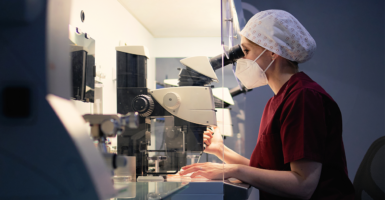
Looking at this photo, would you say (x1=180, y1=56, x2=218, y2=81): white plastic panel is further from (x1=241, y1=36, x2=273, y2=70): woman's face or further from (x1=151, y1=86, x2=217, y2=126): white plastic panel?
(x1=241, y1=36, x2=273, y2=70): woman's face

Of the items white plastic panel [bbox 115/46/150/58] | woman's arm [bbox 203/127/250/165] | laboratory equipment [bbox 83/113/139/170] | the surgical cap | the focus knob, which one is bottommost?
woman's arm [bbox 203/127/250/165]

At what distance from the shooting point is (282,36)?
1.04 metres

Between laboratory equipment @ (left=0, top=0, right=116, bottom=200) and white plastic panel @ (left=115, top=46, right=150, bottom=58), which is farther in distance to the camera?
white plastic panel @ (left=115, top=46, right=150, bottom=58)

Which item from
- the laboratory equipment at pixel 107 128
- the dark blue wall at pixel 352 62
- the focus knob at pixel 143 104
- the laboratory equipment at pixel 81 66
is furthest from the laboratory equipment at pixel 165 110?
the dark blue wall at pixel 352 62

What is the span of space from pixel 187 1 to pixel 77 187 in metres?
0.76

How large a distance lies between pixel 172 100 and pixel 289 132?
42 centimetres

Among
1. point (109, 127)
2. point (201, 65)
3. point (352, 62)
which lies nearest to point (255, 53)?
point (201, 65)

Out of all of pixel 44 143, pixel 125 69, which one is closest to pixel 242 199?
pixel 125 69

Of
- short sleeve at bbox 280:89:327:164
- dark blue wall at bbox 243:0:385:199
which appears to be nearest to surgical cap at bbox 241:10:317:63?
short sleeve at bbox 280:89:327:164

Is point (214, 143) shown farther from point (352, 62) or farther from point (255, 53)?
point (352, 62)

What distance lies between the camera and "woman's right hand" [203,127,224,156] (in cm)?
101

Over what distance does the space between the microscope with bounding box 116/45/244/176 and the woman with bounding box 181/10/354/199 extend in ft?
0.24

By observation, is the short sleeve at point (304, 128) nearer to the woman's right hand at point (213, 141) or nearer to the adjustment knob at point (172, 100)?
the woman's right hand at point (213, 141)

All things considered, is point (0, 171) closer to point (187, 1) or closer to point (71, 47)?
point (71, 47)
